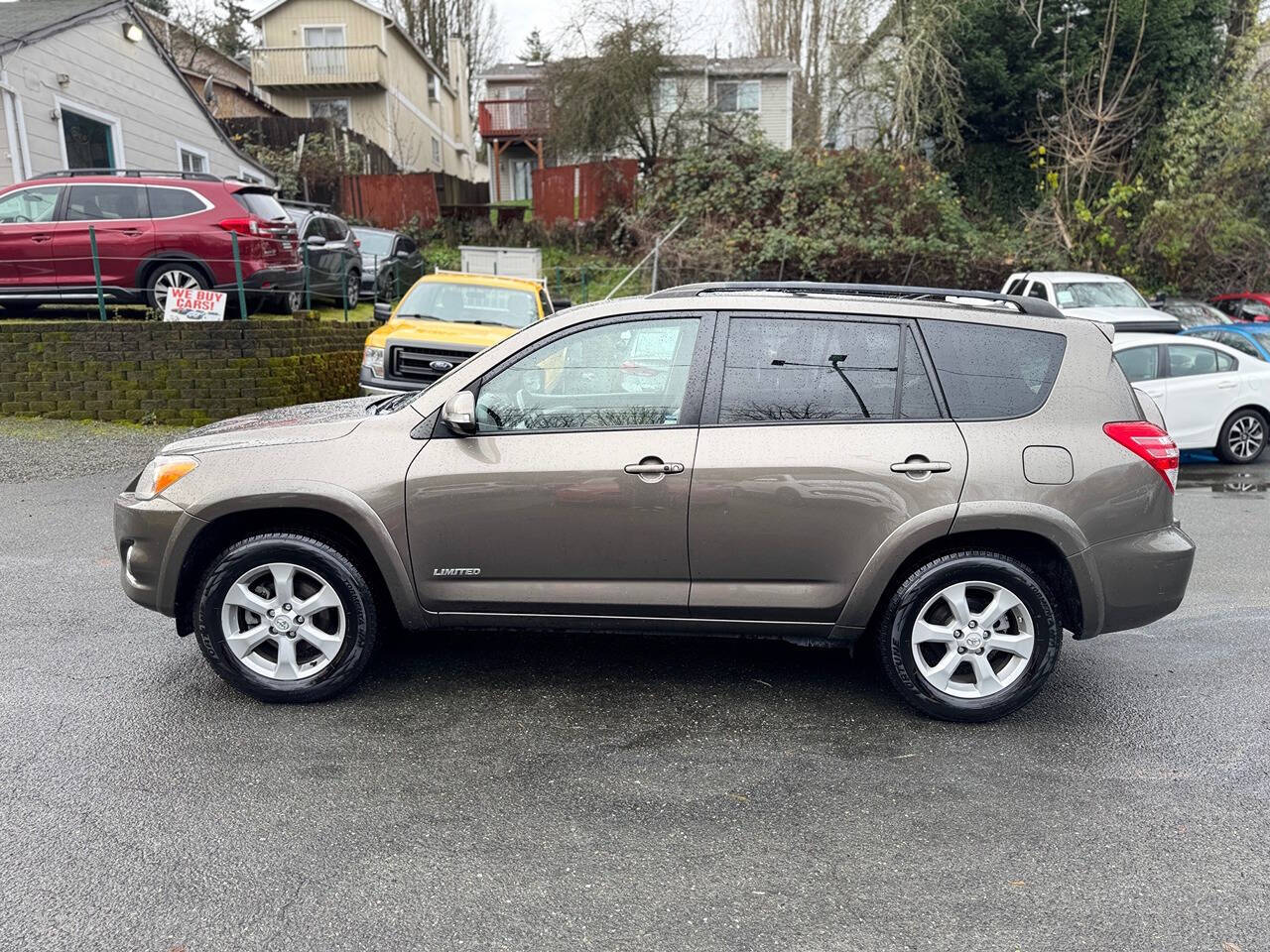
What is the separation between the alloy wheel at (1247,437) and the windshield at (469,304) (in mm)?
8132

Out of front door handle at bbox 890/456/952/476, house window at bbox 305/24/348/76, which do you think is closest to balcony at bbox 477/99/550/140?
house window at bbox 305/24/348/76

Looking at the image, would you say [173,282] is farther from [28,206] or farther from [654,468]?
[654,468]

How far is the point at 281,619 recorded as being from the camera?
13.0 feet

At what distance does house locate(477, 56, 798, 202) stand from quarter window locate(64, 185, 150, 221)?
14.8 metres

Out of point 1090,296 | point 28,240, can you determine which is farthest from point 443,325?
point 1090,296

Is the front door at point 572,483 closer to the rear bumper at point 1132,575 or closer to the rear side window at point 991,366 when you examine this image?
the rear side window at point 991,366

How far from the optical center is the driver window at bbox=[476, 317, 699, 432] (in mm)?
3943

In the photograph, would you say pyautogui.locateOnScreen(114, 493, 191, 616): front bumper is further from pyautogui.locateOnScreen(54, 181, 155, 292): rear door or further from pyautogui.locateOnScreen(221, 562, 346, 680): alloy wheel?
pyautogui.locateOnScreen(54, 181, 155, 292): rear door

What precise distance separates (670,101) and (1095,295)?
42.3 ft

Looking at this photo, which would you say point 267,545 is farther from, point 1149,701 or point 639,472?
point 1149,701

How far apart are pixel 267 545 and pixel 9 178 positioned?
46.5ft

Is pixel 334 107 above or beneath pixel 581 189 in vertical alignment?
above

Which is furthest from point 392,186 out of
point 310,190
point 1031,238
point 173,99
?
point 1031,238

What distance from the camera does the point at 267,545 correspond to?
390 cm
